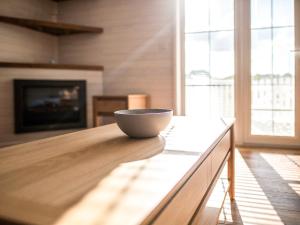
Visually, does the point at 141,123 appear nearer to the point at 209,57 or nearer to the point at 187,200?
the point at 187,200

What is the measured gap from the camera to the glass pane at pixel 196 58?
3939 millimetres

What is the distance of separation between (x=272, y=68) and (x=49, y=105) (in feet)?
9.40

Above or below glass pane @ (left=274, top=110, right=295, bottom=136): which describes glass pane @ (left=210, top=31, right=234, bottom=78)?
above

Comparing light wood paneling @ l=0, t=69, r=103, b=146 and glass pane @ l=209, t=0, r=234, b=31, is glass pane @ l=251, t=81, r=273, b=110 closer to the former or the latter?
glass pane @ l=209, t=0, r=234, b=31

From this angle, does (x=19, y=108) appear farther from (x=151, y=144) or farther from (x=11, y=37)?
(x=151, y=144)

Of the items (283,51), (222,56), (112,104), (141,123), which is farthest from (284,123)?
(141,123)

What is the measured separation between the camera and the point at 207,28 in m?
3.92

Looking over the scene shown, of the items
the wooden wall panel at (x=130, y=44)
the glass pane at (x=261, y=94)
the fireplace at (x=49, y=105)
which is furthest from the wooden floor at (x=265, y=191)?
the fireplace at (x=49, y=105)

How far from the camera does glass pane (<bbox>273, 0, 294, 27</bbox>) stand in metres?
3.48

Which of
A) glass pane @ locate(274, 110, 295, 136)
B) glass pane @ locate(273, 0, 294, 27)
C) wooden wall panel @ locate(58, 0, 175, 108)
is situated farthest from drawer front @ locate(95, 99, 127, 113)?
glass pane @ locate(273, 0, 294, 27)

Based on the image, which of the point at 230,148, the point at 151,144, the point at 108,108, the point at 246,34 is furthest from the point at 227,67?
the point at 151,144

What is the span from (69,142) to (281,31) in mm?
3211

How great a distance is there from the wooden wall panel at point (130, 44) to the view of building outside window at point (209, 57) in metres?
0.26

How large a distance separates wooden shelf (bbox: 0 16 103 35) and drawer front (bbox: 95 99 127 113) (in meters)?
1.07
